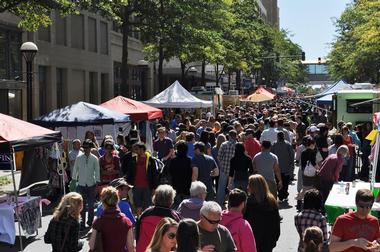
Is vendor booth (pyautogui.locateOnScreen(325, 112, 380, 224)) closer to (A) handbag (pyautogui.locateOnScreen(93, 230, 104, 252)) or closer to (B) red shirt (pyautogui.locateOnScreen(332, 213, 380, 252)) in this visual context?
(B) red shirt (pyautogui.locateOnScreen(332, 213, 380, 252))

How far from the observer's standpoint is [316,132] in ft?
52.5

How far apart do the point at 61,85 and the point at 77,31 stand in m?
3.64

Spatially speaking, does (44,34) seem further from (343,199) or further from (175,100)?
(343,199)

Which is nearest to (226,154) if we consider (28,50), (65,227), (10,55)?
(65,227)

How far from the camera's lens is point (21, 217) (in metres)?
10.7

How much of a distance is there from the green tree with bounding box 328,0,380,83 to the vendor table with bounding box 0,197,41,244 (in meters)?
22.2

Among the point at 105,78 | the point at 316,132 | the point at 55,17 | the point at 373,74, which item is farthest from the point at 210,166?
the point at 373,74

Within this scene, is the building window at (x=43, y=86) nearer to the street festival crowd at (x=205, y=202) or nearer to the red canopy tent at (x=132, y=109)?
the red canopy tent at (x=132, y=109)

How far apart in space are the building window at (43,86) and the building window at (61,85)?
1799mm

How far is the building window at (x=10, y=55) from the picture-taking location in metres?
27.1

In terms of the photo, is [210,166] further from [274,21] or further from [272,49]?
[274,21]

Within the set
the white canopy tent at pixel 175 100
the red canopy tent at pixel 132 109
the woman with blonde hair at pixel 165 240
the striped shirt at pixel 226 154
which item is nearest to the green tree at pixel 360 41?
the white canopy tent at pixel 175 100

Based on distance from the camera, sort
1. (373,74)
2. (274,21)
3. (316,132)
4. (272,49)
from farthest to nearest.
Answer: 1. (274,21)
2. (272,49)
3. (373,74)
4. (316,132)

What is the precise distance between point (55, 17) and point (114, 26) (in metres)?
10.6
